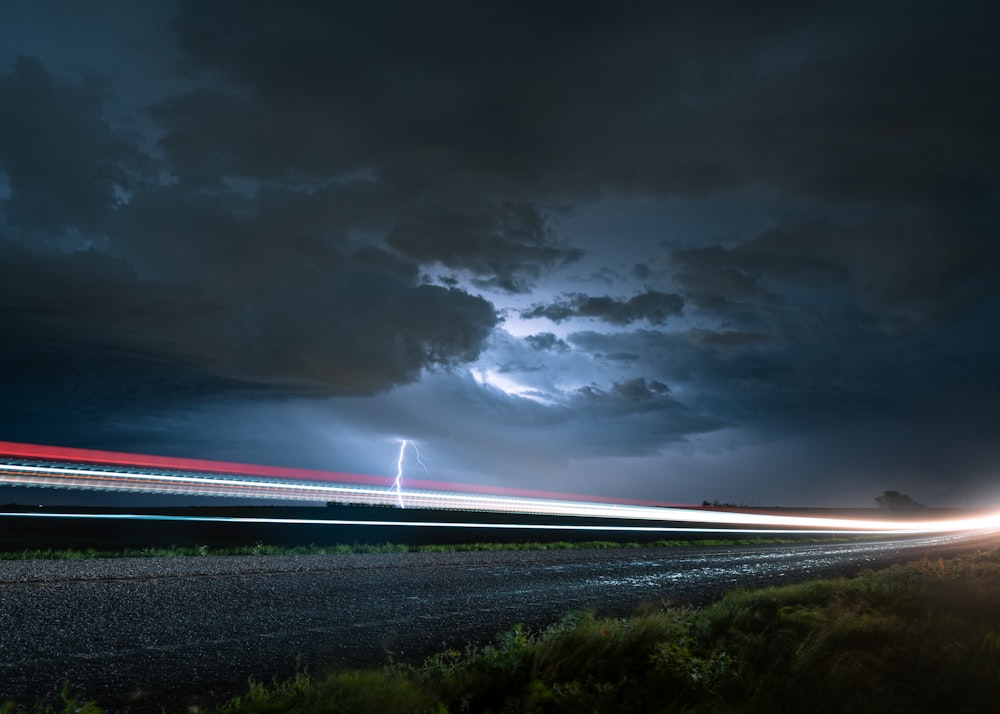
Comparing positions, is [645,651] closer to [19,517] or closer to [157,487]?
[19,517]

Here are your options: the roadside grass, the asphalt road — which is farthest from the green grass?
the roadside grass

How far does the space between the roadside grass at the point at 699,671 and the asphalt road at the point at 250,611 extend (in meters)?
0.69

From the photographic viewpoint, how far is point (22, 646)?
19.3 feet

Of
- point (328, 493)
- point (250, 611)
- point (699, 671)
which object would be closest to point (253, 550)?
point (250, 611)

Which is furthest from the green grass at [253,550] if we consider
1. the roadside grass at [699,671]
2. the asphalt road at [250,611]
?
the roadside grass at [699,671]

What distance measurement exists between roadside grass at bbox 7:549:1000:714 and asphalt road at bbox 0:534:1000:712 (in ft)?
2.26

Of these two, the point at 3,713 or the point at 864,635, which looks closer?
the point at 3,713

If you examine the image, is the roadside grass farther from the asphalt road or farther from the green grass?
the green grass

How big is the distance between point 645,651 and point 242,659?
12.4 ft

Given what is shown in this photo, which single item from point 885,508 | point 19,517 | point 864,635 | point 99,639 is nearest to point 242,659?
point 99,639

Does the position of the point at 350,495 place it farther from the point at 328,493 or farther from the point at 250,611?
the point at 250,611

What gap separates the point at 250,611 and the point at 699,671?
491 cm

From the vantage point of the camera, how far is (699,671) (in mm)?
6551

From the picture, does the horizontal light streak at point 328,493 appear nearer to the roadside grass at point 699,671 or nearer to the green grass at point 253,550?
the green grass at point 253,550
